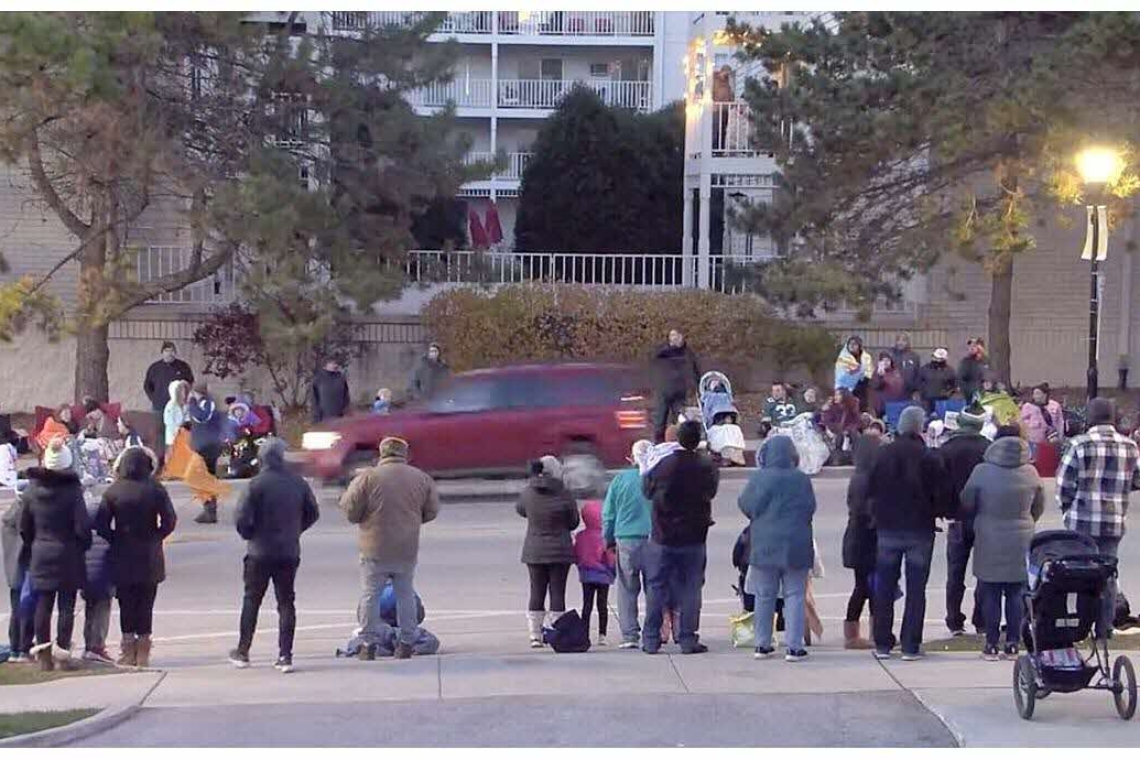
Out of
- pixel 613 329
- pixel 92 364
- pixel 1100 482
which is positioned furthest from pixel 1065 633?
pixel 92 364

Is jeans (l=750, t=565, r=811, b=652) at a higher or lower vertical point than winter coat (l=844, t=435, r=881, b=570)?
lower

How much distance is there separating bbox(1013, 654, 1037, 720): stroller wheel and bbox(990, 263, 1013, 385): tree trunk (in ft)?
63.3

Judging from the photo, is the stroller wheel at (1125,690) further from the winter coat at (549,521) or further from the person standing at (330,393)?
the person standing at (330,393)

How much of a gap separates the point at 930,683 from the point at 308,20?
18500 millimetres

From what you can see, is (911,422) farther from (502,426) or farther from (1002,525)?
(502,426)

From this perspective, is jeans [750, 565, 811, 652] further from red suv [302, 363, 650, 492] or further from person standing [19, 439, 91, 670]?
red suv [302, 363, 650, 492]

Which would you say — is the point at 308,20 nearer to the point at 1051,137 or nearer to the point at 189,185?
the point at 189,185

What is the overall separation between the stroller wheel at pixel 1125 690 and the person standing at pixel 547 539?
14.0 feet

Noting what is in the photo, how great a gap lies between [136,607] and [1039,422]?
1466 centimetres

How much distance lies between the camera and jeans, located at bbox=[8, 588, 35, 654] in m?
11.8

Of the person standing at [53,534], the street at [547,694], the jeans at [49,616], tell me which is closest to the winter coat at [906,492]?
the street at [547,694]

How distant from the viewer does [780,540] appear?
36.9ft

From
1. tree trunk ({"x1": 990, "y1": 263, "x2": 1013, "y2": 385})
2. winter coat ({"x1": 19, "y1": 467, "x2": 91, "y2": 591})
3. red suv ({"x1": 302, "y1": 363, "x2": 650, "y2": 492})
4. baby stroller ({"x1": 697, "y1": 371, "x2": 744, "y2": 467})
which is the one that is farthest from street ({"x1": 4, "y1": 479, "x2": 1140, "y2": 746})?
tree trunk ({"x1": 990, "y1": 263, "x2": 1013, "y2": 385})

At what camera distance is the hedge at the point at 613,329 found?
27641 mm
